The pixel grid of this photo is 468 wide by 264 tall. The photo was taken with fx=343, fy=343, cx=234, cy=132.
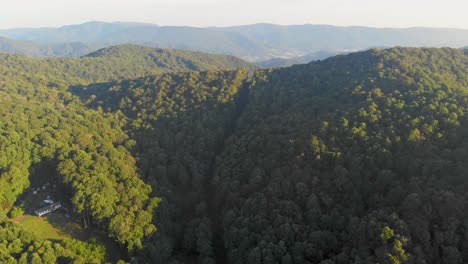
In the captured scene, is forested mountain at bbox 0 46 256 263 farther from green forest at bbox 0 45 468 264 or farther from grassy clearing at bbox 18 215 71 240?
grassy clearing at bbox 18 215 71 240

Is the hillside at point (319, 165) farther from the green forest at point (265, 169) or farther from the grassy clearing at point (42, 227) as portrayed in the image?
the grassy clearing at point (42, 227)

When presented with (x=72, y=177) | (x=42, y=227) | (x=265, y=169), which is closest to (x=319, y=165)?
(x=265, y=169)

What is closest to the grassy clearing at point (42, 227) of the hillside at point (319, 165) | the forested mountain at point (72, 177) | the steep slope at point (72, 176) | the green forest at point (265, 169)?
the forested mountain at point (72, 177)

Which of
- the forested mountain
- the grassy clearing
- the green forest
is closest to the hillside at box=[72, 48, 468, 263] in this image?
the green forest

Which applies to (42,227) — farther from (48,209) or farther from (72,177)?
(72,177)

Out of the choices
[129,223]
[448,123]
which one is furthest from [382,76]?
[129,223]

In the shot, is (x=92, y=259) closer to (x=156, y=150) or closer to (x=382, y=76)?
(x=156, y=150)
